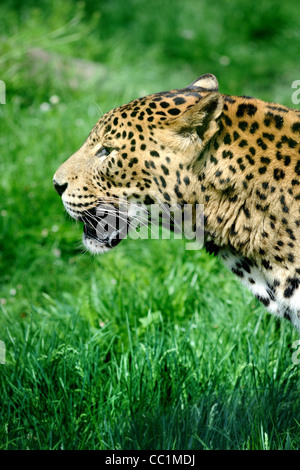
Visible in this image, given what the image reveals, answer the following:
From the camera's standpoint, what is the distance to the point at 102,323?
15.3ft

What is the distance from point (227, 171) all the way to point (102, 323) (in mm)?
1792

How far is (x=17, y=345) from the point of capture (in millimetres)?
4324

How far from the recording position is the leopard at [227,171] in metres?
3.27

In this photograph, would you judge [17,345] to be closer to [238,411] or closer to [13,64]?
[238,411]

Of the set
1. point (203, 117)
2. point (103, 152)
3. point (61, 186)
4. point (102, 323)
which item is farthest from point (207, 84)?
point (102, 323)

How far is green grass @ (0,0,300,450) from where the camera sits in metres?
A: 3.73

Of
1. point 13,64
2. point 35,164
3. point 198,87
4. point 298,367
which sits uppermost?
point 13,64

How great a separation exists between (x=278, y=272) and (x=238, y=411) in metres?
0.95

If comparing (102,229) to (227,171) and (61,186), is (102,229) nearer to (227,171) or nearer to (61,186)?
(61,186)

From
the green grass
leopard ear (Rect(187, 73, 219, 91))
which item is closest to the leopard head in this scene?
leopard ear (Rect(187, 73, 219, 91))

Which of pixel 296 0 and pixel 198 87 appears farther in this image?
pixel 296 0
